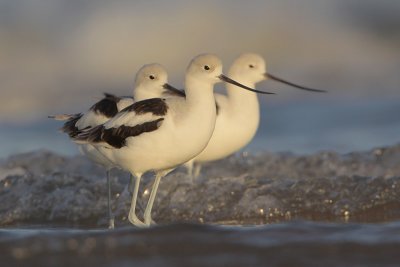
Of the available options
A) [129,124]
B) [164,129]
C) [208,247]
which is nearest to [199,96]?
[164,129]

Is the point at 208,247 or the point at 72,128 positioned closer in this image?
the point at 208,247

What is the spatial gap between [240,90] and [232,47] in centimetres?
1212

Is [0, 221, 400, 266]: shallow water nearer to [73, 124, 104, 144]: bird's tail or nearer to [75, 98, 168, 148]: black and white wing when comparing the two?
[75, 98, 168, 148]: black and white wing

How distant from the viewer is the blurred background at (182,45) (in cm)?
1842

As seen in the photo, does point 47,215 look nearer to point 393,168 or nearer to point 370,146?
point 393,168

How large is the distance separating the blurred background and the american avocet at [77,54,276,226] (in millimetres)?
9523

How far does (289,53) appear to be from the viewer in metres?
21.5

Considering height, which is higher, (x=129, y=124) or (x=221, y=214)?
(x=129, y=124)

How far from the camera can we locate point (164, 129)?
699 cm

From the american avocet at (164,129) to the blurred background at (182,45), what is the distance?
9523 mm

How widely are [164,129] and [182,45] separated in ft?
48.0

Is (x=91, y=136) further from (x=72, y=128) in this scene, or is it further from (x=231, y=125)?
(x=231, y=125)

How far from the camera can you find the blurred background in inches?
725

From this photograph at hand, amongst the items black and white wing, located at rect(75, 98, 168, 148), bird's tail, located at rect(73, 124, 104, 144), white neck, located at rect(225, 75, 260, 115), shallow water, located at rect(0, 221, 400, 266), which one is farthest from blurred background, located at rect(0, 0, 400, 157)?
shallow water, located at rect(0, 221, 400, 266)
